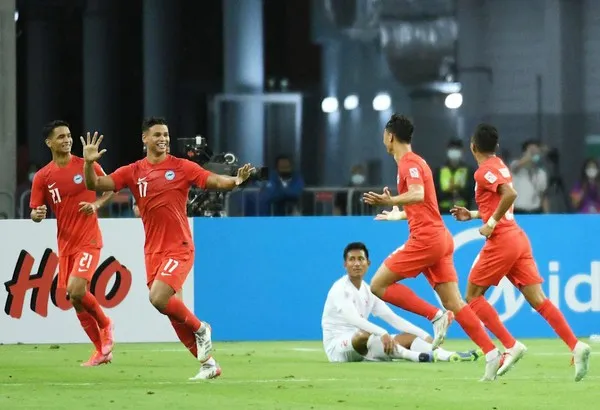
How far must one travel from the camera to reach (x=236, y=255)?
19438 millimetres

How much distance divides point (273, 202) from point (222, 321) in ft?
12.5

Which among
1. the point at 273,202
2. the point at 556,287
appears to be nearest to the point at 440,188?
the point at 273,202

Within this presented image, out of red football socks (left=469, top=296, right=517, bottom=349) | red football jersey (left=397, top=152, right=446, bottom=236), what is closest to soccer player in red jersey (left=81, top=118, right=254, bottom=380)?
red football jersey (left=397, top=152, right=446, bottom=236)

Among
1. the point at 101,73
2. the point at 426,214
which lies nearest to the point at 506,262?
the point at 426,214

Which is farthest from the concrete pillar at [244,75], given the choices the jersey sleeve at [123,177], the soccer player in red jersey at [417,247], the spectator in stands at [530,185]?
the jersey sleeve at [123,177]

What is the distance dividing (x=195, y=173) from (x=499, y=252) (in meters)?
2.51

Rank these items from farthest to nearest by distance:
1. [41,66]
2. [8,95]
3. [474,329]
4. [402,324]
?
[41,66], [8,95], [402,324], [474,329]

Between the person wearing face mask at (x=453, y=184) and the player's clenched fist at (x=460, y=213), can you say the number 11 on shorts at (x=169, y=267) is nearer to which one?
the player's clenched fist at (x=460, y=213)

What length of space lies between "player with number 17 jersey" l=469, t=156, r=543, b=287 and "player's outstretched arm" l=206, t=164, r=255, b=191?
1858 millimetres

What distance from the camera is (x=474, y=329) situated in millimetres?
13461

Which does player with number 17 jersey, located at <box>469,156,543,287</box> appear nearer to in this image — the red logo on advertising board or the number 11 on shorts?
the number 11 on shorts

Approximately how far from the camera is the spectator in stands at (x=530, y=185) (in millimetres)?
23453

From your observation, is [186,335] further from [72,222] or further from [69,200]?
[69,200]

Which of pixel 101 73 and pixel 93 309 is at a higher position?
pixel 101 73
